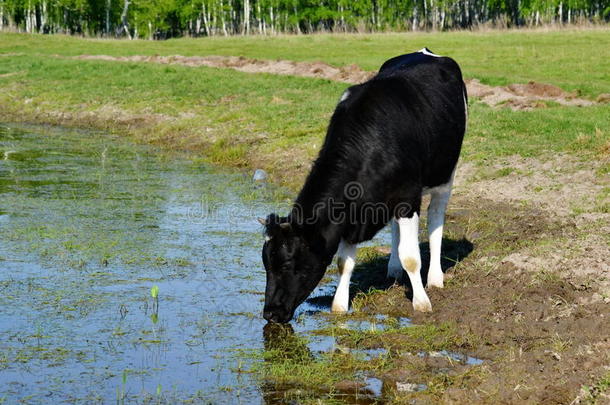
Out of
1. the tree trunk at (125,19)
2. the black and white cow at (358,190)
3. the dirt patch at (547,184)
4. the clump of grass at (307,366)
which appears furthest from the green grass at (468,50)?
the tree trunk at (125,19)

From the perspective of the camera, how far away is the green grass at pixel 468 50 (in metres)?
29.2

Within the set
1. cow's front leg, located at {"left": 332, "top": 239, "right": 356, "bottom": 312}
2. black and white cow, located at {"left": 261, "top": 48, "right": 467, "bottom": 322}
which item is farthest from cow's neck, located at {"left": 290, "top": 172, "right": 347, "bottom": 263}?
cow's front leg, located at {"left": 332, "top": 239, "right": 356, "bottom": 312}

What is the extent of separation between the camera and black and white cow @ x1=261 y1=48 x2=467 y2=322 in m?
7.98

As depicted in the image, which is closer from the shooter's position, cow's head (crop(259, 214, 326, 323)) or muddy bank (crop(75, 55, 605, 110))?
cow's head (crop(259, 214, 326, 323))

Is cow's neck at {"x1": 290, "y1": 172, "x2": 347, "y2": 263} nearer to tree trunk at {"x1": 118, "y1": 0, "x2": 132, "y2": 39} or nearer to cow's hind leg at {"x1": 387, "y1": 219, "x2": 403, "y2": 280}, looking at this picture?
cow's hind leg at {"x1": 387, "y1": 219, "x2": 403, "y2": 280}

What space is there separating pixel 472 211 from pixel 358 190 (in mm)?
5031

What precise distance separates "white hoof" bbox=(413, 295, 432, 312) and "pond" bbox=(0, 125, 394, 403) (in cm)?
104

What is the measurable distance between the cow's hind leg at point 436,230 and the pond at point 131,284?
3.86 feet

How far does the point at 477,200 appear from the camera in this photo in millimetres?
13297

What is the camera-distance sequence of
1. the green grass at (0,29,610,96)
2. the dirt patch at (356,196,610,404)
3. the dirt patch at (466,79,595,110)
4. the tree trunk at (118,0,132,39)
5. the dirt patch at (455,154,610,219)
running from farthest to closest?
1. the tree trunk at (118,0,132,39)
2. the green grass at (0,29,610,96)
3. the dirt patch at (466,79,595,110)
4. the dirt patch at (455,154,610,219)
5. the dirt patch at (356,196,610,404)

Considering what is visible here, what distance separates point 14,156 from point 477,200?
1078 centimetres

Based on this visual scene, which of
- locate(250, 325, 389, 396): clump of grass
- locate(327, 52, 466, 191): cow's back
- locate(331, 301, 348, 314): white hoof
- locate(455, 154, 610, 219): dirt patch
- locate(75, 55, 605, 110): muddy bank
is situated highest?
locate(327, 52, 466, 191): cow's back

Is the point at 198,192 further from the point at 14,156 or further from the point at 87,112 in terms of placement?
the point at 87,112

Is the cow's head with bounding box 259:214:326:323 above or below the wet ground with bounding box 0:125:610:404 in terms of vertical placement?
above
